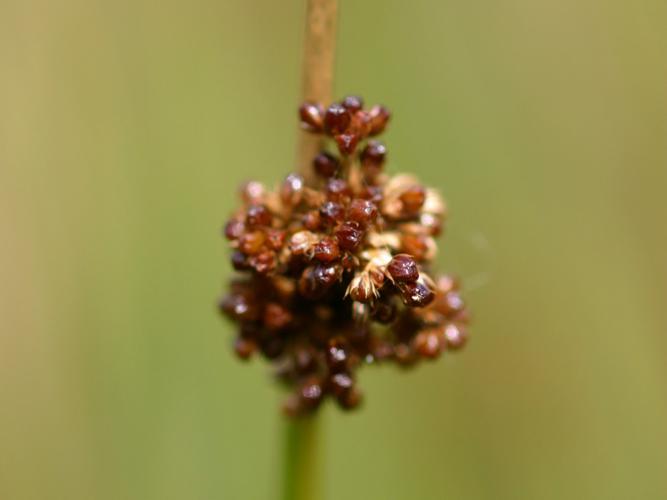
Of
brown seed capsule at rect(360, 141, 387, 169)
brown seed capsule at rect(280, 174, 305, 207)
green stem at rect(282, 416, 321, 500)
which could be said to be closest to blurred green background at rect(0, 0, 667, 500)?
green stem at rect(282, 416, 321, 500)

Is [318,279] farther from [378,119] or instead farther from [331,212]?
[378,119]

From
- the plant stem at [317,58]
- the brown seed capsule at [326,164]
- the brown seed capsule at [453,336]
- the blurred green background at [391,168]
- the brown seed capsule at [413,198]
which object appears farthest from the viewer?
the blurred green background at [391,168]

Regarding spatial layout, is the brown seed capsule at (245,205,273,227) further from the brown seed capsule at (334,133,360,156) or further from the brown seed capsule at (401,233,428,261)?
the brown seed capsule at (401,233,428,261)

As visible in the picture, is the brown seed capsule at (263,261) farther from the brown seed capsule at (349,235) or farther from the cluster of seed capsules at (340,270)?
the brown seed capsule at (349,235)

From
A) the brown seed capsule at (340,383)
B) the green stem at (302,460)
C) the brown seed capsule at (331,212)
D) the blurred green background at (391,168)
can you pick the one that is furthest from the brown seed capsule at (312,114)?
the blurred green background at (391,168)

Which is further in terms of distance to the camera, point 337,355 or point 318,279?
point 337,355

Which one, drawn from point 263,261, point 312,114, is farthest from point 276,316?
point 312,114
